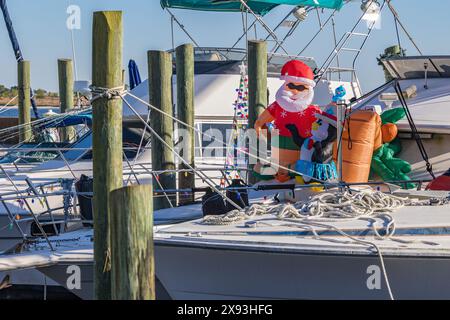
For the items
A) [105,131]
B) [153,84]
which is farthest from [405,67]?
[105,131]

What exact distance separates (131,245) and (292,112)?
3.70 metres

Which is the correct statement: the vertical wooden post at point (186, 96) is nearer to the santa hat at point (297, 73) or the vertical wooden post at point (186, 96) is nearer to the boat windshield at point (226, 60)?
the santa hat at point (297, 73)

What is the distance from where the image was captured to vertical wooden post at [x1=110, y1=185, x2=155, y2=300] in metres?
5.32

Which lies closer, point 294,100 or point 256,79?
point 294,100

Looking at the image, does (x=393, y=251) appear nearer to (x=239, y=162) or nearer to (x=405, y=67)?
(x=405, y=67)

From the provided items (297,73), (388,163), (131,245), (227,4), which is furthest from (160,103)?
(227,4)

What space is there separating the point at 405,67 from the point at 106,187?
202 inches

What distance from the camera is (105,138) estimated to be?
596 cm

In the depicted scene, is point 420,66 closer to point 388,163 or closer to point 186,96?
point 388,163

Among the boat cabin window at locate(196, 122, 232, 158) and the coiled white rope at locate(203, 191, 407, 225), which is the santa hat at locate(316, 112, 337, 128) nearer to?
the coiled white rope at locate(203, 191, 407, 225)

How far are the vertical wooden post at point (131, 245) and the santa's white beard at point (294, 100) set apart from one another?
3.45 m

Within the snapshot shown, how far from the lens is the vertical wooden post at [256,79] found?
31.9 ft

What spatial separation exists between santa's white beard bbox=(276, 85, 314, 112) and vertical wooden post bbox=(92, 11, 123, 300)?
2.89 m

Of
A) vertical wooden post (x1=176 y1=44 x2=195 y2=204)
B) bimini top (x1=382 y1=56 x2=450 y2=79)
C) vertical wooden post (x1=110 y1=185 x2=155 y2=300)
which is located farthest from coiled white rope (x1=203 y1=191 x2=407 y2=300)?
bimini top (x1=382 y1=56 x2=450 y2=79)
